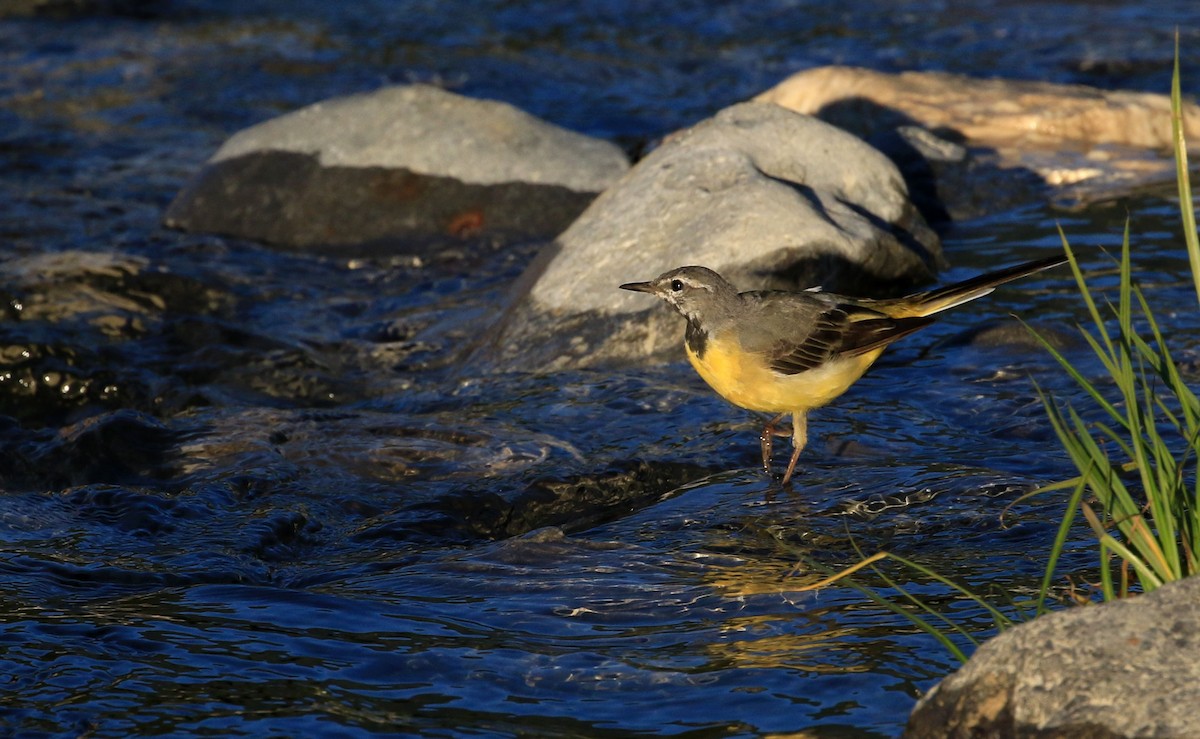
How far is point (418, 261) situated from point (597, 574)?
19.8 ft

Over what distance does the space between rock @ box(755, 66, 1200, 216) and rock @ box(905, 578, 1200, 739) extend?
790 centimetres

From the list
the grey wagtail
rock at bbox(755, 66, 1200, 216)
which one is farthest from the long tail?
rock at bbox(755, 66, 1200, 216)

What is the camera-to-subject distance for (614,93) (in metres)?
15.9

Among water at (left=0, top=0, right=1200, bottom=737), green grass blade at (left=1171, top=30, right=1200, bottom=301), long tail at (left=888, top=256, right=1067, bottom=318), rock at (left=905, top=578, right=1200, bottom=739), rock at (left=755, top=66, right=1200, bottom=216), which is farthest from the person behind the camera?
rock at (left=755, top=66, right=1200, bottom=216)

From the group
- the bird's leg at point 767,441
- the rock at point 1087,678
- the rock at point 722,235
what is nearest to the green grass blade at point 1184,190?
the rock at point 1087,678

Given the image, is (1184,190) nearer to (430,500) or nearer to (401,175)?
(430,500)

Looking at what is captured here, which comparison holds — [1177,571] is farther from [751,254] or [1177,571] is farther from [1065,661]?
[751,254]

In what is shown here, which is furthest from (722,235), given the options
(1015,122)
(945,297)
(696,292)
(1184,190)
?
(1015,122)

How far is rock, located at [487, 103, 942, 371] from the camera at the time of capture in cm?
820

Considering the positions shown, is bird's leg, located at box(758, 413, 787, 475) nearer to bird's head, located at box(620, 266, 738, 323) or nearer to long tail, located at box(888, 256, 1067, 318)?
bird's head, located at box(620, 266, 738, 323)

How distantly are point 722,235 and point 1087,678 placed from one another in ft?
16.7

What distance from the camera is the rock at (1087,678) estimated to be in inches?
130

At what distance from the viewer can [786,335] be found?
632 cm

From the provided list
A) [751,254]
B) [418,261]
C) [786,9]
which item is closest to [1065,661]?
[751,254]
